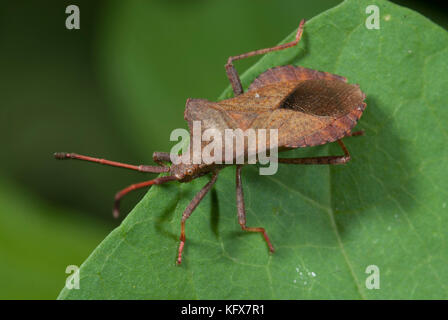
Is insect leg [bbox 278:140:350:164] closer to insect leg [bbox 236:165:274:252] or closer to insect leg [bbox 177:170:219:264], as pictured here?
insect leg [bbox 236:165:274:252]

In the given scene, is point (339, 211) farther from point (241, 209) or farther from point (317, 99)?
point (317, 99)


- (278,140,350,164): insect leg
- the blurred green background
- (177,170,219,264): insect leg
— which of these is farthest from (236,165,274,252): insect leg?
the blurred green background

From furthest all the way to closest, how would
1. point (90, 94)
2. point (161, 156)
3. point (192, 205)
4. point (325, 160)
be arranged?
point (90, 94) → point (161, 156) → point (325, 160) → point (192, 205)

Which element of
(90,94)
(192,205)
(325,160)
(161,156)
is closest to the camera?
(192,205)

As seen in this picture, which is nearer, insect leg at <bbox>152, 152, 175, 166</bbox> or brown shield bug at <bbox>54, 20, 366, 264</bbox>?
brown shield bug at <bbox>54, 20, 366, 264</bbox>

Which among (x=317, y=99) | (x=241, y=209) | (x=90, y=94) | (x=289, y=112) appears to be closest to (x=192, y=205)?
(x=241, y=209)
